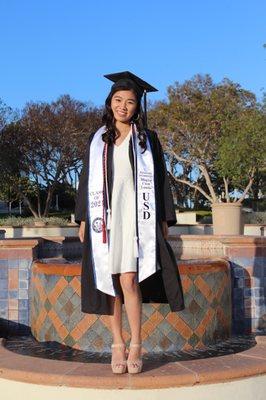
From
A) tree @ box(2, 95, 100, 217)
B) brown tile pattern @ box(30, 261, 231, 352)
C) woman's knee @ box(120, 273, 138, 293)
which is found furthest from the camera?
tree @ box(2, 95, 100, 217)

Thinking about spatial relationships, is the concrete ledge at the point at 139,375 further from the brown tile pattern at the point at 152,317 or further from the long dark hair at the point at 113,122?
the long dark hair at the point at 113,122

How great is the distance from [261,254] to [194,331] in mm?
1213

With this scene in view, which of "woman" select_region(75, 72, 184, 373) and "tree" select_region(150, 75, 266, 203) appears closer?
"woman" select_region(75, 72, 184, 373)

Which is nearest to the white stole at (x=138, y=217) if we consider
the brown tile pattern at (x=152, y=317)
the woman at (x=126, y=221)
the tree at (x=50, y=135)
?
the woman at (x=126, y=221)

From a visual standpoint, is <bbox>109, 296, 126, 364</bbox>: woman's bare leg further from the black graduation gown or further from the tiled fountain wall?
the tiled fountain wall

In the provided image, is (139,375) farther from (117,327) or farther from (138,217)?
(138,217)

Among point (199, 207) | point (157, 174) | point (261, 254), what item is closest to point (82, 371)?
point (157, 174)

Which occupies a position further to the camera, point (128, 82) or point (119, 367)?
point (128, 82)

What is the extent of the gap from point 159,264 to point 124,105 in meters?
1.00

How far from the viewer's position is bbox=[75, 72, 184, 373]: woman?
3.53 metres

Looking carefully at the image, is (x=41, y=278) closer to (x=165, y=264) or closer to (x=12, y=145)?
(x=165, y=264)

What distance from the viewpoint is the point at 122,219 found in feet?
11.7

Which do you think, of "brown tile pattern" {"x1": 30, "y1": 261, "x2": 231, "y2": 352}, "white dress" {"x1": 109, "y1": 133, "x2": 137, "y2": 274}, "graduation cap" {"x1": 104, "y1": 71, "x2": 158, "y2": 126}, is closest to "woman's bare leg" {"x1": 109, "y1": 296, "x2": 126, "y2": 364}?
"white dress" {"x1": 109, "y1": 133, "x2": 137, "y2": 274}

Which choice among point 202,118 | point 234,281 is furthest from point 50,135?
point 234,281
